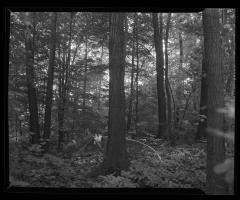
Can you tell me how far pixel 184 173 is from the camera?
8.19 meters

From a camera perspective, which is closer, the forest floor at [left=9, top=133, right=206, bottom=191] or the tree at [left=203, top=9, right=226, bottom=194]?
the tree at [left=203, top=9, right=226, bottom=194]

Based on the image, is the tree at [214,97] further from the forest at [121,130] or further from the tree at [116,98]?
the tree at [116,98]

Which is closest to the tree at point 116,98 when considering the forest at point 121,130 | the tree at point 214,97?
the forest at point 121,130

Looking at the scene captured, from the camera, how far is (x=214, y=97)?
5.59 m

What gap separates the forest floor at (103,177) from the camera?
741 cm

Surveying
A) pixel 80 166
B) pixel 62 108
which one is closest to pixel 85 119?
pixel 62 108

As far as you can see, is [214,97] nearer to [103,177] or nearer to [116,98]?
[116,98]

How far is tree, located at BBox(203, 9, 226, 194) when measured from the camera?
18.2 ft

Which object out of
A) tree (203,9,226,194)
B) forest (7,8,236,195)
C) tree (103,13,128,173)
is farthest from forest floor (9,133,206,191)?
tree (203,9,226,194)

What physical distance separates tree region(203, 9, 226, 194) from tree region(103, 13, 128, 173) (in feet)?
9.34

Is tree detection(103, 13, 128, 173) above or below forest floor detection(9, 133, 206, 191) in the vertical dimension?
above

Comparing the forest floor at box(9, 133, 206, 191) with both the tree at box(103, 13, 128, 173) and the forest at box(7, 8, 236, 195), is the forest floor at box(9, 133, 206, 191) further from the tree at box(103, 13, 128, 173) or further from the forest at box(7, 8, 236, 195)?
the tree at box(103, 13, 128, 173)
